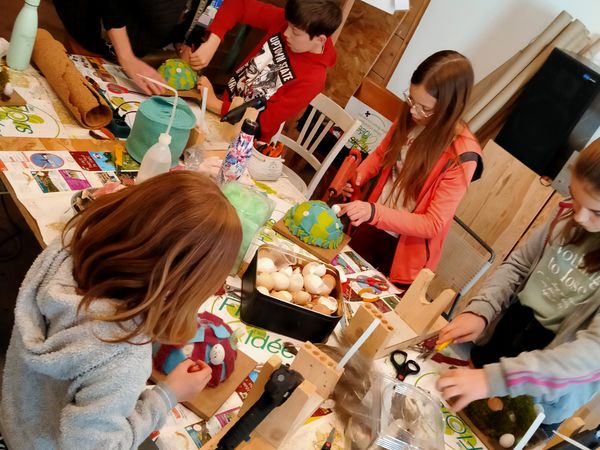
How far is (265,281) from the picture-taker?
1.26m

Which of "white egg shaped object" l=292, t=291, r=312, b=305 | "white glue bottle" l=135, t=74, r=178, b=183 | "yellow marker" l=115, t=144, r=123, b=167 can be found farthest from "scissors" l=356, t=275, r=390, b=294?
"yellow marker" l=115, t=144, r=123, b=167

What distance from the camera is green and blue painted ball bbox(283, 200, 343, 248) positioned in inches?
63.3

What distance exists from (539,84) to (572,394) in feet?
6.52

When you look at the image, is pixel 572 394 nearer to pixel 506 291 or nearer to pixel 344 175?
pixel 506 291

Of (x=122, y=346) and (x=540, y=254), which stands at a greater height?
(x=540, y=254)

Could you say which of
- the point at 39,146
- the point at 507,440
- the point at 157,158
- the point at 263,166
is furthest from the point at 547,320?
the point at 39,146

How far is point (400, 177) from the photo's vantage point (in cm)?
198

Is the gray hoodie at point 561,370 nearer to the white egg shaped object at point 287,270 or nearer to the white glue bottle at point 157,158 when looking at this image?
the white egg shaped object at point 287,270

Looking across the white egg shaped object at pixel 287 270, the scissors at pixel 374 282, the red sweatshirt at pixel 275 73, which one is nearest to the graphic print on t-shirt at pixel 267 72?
the red sweatshirt at pixel 275 73

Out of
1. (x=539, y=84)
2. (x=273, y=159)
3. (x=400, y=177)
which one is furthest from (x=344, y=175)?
(x=539, y=84)

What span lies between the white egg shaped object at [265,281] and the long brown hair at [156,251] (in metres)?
0.36

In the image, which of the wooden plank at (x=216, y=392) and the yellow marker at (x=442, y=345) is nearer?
the wooden plank at (x=216, y=392)

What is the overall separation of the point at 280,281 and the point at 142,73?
1.06 meters

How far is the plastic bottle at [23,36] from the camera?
1.54 m
